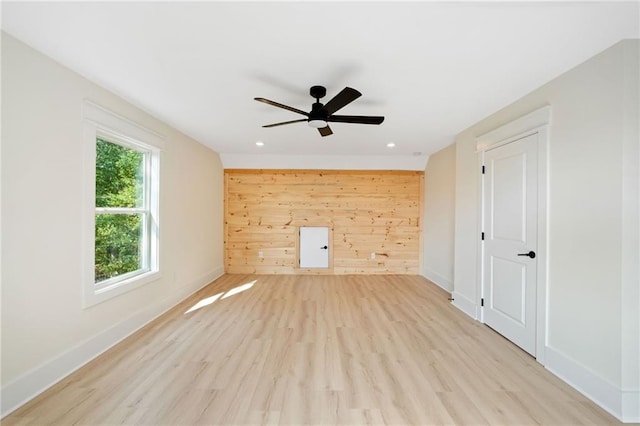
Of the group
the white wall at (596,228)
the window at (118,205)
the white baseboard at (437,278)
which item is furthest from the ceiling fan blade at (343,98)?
the white baseboard at (437,278)

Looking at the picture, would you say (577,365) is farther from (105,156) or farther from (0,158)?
(105,156)

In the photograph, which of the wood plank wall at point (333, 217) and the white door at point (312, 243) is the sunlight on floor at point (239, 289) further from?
the white door at point (312, 243)

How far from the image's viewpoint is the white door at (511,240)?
8.23 ft

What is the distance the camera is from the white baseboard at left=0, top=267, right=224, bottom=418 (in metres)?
1.77

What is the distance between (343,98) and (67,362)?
120 inches

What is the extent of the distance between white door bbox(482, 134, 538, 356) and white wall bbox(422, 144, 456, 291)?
1439 mm

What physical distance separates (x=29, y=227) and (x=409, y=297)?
4.35 meters

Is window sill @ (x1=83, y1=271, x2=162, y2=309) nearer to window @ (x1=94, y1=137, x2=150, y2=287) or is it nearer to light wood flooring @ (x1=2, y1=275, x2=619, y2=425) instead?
window @ (x1=94, y1=137, x2=150, y2=287)

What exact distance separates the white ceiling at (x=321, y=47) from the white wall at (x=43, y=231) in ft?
0.77

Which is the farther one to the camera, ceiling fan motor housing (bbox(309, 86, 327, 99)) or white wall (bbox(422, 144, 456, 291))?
white wall (bbox(422, 144, 456, 291))

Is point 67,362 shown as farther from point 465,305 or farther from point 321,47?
point 465,305

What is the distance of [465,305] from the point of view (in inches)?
141

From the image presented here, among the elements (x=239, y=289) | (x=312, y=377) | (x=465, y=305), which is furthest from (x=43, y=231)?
(x=465, y=305)

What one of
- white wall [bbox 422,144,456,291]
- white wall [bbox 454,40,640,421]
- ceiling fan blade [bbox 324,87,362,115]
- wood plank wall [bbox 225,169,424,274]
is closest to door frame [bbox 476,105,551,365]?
white wall [bbox 454,40,640,421]
